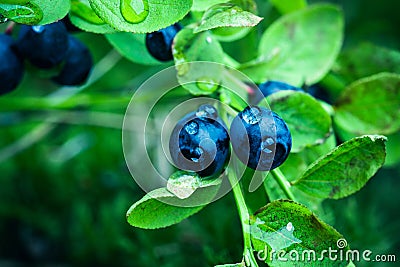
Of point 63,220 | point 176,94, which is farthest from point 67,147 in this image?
point 176,94

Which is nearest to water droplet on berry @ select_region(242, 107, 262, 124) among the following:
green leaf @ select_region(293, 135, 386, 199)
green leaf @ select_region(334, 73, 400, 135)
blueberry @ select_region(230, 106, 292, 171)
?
blueberry @ select_region(230, 106, 292, 171)

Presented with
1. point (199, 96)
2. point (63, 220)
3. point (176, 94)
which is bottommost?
point (63, 220)

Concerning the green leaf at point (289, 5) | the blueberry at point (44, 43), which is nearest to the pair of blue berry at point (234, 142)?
the blueberry at point (44, 43)

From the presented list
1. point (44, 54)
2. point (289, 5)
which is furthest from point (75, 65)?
point (289, 5)

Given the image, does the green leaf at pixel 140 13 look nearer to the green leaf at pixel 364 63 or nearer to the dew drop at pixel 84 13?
the dew drop at pixel 84 13

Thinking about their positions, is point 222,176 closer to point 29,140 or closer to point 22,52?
point 22,52

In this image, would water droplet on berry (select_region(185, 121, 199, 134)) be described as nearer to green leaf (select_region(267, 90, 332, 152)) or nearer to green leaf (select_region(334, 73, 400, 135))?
green leaf (select_region(267, 90, 332, 152))

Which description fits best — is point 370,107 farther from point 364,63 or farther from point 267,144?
point 267,144
